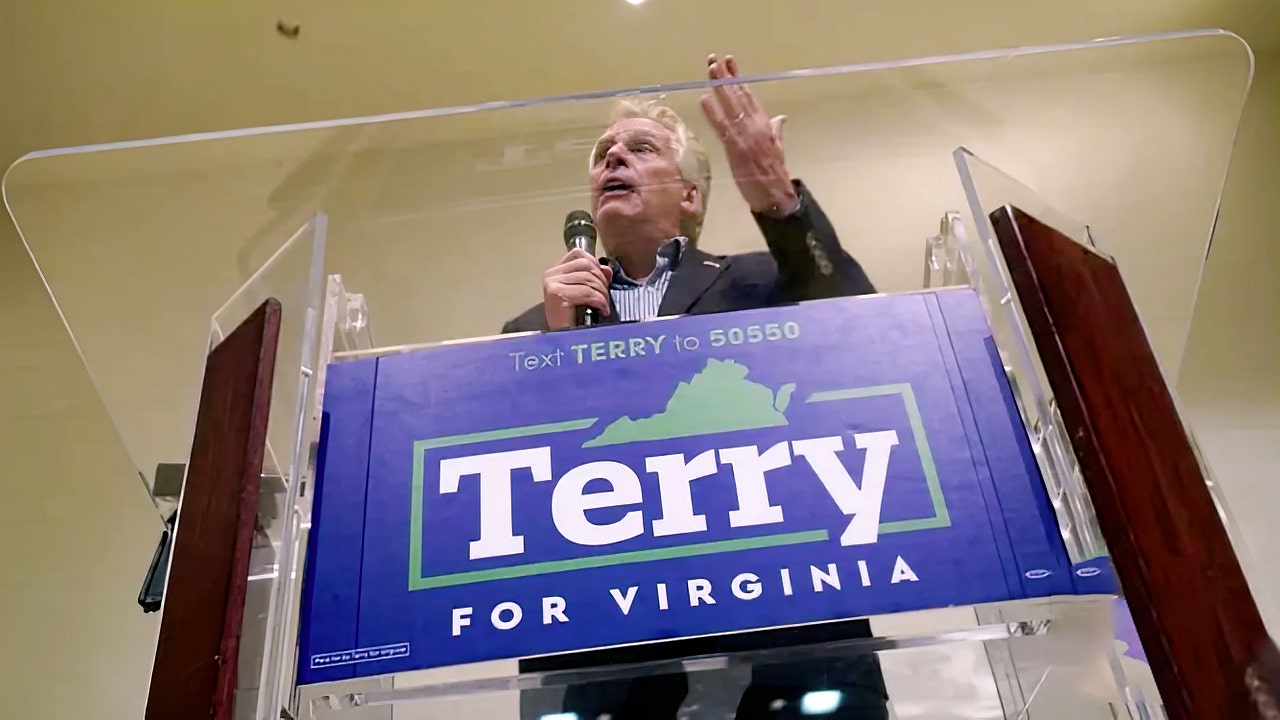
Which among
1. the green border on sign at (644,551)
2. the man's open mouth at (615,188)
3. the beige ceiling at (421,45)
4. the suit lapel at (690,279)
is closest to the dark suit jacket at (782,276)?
the suit lapel at (690,279)

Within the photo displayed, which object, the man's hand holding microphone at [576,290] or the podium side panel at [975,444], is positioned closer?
the podium side panel at [975,444]

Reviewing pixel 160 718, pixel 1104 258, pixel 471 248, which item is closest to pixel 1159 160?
pixel 1104 258

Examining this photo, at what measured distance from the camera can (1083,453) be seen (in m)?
Result: 0.64

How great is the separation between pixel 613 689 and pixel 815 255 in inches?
17.4

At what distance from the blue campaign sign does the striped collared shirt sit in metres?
0.17

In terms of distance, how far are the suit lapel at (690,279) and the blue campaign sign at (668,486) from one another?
0.13 metres

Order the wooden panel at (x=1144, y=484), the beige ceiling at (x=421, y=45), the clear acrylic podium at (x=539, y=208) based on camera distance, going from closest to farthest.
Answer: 1. the wooden panel at (x=1144, y=484)
2. the clear acrylic podium at (x=539, y=208)
3. the beige ceiling at (x=421, y=45)

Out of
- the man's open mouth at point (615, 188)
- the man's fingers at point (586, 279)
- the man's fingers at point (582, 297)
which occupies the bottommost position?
the man's fingers at point (582, 297)

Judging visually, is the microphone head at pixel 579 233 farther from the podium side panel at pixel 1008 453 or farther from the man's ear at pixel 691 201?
the podium side panel at pixel 1008 453

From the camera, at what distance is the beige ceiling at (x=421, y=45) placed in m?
1.81

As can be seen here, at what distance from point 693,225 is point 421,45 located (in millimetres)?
1083

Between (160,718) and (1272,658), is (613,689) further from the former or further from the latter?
(1272,658)

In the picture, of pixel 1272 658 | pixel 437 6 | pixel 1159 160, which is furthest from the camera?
pixel 437 6

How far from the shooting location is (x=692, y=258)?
3.28ft
